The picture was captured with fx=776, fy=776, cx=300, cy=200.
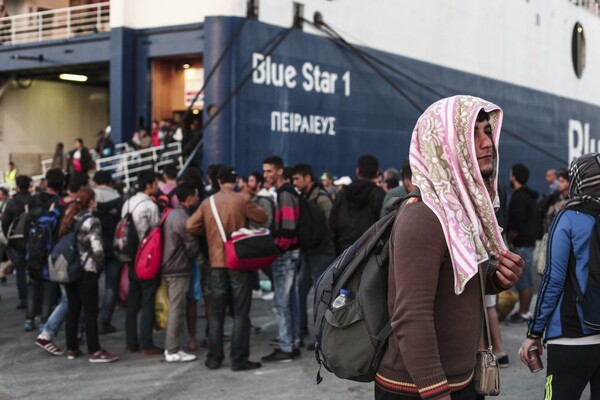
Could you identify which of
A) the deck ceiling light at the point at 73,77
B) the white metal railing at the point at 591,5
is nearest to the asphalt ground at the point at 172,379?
the deck ceiling light at the point at 73,77

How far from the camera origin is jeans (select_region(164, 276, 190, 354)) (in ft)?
23.8

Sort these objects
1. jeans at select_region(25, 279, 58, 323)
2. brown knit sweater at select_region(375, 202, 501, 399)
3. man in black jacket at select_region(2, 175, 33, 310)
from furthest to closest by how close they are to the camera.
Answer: man in black jacket at select_region(2, 175, 33, 310)
jeans at select_region(25, 279, 58, 323)
brown knit sweater at select_region(375, 202, 501, 399)

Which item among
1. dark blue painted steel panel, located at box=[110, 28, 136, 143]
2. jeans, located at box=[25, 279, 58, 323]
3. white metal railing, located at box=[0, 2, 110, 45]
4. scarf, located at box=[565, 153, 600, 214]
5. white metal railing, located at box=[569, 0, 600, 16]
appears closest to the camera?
scarf, located at box=[565, 153, 600, 214]

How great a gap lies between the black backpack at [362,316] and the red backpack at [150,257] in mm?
4792

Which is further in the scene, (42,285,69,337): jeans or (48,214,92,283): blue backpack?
(42,285,69,337): jeans

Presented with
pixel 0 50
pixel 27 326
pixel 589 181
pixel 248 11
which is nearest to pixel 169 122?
pixel 248 11

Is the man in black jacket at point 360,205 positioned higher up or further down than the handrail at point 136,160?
further down

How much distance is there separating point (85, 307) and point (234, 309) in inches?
55.2

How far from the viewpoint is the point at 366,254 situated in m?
2.59

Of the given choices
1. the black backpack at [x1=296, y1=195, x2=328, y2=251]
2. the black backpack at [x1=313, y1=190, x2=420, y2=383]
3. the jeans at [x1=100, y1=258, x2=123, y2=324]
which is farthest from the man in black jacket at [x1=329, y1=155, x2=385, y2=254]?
the black backpack at [x1=313, y1=190, x2=420, y2=383]

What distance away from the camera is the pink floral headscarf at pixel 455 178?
7.95 ft

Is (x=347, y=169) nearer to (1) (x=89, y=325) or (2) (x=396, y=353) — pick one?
(1) (x=89, y=325)

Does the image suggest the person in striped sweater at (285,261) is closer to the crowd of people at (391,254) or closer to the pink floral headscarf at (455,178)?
the crowd of people at (391,254)

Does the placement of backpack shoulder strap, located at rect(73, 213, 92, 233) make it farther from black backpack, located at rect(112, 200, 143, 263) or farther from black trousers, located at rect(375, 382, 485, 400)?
black trousers, located at rect(375, 382, 485, 400)
